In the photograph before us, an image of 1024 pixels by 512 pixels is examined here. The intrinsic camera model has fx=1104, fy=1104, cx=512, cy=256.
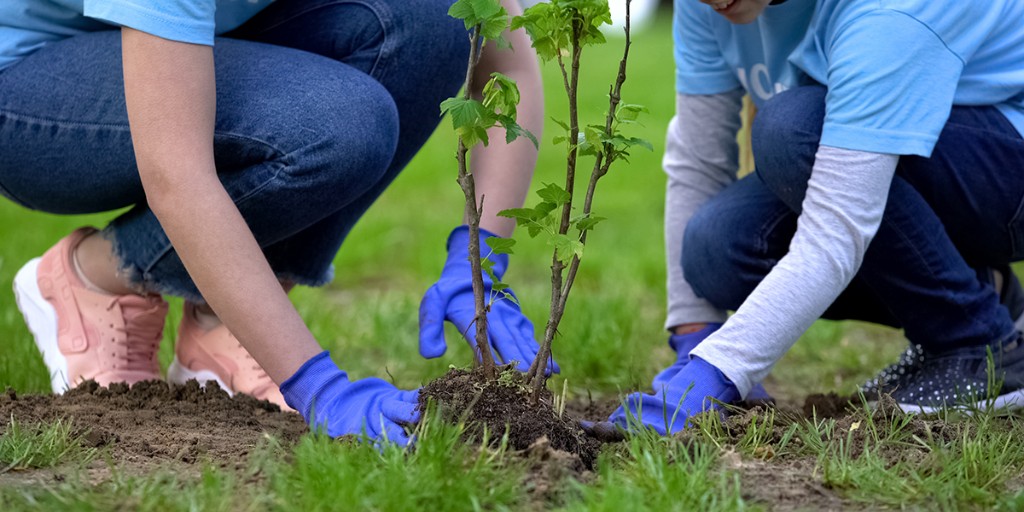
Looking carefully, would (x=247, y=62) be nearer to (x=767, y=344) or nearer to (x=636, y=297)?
(x=767, y=344)

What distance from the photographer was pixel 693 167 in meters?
2.60

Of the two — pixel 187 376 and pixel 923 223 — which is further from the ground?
pixel 923 223

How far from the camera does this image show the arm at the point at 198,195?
1.76 meters

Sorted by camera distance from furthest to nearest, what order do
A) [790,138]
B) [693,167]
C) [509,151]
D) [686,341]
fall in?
[693,167] < [686,341] < [509,151] < [790,138]

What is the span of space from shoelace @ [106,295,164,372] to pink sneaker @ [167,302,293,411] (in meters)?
0.06

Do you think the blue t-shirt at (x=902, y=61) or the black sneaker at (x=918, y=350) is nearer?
the blue t-shirt at (x=902, y=61)

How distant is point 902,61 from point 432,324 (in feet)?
3.09

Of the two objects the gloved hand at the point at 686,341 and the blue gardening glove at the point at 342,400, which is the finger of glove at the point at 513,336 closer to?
the blue gardening glove at the point at 342,400

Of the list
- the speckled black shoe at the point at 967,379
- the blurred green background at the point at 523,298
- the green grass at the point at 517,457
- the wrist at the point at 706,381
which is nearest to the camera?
the green grass at the point at 517,457

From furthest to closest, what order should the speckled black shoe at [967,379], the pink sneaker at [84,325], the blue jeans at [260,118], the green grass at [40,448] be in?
the pink sneaker at [84,325] < the speckled black shoe at [967,379] < the blue jeans at [260,118] < the green grass at [40,448]

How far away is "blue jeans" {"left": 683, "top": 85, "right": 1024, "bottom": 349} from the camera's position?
2170 millimetres

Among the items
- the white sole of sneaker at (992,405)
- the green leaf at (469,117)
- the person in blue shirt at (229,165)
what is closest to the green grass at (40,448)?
the person in blue shirt at (229,165)

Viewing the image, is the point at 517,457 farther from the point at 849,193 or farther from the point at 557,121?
the point at 849,193

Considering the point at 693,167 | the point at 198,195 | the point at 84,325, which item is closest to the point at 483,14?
the point at 198,195
